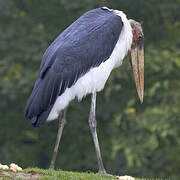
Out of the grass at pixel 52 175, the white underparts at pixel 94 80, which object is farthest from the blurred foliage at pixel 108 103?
the grass at pixel 52 175

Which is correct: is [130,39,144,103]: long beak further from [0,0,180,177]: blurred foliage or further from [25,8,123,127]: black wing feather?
[0,0,180,177]: blurred foliage

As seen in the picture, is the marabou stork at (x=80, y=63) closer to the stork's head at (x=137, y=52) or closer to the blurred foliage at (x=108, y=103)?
the stork's head at (x=137, y=52)

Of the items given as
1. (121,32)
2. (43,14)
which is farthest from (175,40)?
(121,32)

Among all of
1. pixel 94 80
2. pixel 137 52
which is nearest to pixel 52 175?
pixel 94 80

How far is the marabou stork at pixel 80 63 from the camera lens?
7.61 metres

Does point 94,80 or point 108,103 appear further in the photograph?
point 108,103

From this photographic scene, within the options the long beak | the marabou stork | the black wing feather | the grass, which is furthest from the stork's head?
the grass

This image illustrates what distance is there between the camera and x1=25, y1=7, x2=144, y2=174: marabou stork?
25.0 feet

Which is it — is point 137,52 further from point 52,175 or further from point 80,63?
point 52,175

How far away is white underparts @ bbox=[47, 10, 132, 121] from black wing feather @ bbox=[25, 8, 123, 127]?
6 cm

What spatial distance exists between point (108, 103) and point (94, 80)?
27.4ft

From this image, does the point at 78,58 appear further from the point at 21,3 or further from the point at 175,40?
the point at 21,3

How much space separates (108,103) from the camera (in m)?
16.2

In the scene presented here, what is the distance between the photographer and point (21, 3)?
1850 centimetres
